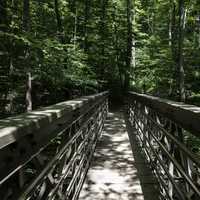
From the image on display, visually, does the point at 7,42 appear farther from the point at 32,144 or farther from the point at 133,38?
the point at 133,38

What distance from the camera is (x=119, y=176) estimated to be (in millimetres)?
4344

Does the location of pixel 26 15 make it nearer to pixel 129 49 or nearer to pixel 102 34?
pixel 102 34

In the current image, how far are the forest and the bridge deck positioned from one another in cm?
418

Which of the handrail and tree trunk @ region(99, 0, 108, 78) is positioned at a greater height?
tree trunk @ region(99, 0, 108, 78)

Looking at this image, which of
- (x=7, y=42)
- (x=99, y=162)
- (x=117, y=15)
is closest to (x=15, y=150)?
(x=99, y=162)

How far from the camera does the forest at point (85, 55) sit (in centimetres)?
984

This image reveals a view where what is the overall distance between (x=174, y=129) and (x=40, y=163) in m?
1.79

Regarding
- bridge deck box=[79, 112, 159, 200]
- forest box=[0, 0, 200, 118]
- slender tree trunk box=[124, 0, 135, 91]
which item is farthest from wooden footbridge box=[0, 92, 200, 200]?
slender tree trunk box=[124, 0, 135, 91]

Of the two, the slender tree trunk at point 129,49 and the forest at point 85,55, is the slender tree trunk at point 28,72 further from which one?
the slender tree trunk at point 129,49

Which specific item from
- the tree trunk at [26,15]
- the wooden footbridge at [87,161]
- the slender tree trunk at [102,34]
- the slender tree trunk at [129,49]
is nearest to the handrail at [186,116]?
the wooden footbridge at [87,161]

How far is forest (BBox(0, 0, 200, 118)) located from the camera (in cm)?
984

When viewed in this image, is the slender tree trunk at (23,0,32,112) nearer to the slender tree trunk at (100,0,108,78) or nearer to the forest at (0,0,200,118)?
the forest at (0,0,200,118)

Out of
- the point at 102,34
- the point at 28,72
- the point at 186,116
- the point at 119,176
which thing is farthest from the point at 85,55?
the point at 186,116

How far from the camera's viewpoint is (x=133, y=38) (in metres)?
20.8
